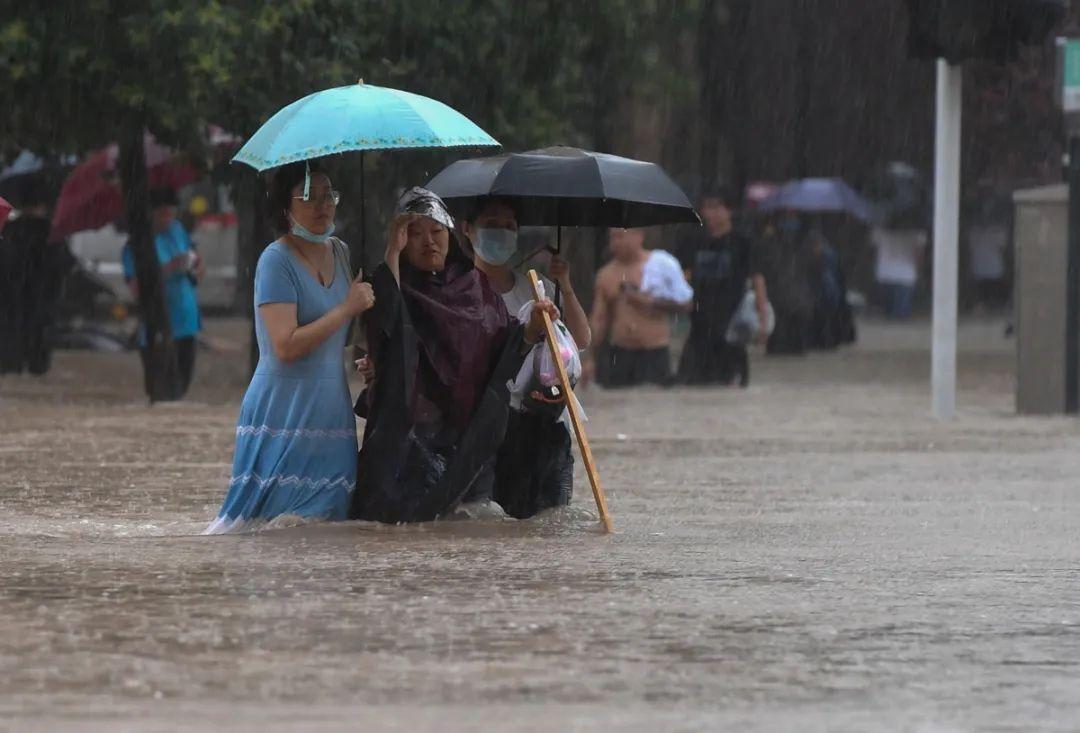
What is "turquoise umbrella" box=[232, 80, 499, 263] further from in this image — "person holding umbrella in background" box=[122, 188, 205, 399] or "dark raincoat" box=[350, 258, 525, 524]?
Answer: "person holding umbrella in background" box=[122, 188, 205, 399]

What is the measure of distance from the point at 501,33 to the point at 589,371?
10.1 ft

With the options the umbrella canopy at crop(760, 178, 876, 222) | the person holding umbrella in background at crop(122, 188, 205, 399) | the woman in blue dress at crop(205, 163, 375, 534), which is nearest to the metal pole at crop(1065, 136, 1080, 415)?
the person holding umbrella in background at crop(122, 188, 205, 399)

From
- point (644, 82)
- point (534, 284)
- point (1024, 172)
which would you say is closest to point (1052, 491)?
point (534, 284)

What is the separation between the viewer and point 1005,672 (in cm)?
746

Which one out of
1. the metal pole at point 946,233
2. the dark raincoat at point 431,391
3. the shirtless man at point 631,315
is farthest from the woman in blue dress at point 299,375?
the shirtless man at point 631,315

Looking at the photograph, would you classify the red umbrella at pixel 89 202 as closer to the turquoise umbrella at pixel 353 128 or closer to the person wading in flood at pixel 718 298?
the person wading in flood at pixel 718 298

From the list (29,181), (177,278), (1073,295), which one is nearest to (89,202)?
(177,278)

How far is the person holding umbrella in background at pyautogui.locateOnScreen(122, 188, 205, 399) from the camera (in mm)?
20875

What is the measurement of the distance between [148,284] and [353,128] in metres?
10.3

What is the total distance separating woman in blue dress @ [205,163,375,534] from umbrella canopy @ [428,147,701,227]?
665 mm

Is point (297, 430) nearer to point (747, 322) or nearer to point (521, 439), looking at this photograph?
point (521, 439)

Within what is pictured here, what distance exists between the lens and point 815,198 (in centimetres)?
3988

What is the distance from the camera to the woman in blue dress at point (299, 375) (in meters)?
10.4

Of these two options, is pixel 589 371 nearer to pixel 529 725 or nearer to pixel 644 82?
pixel 644 82
